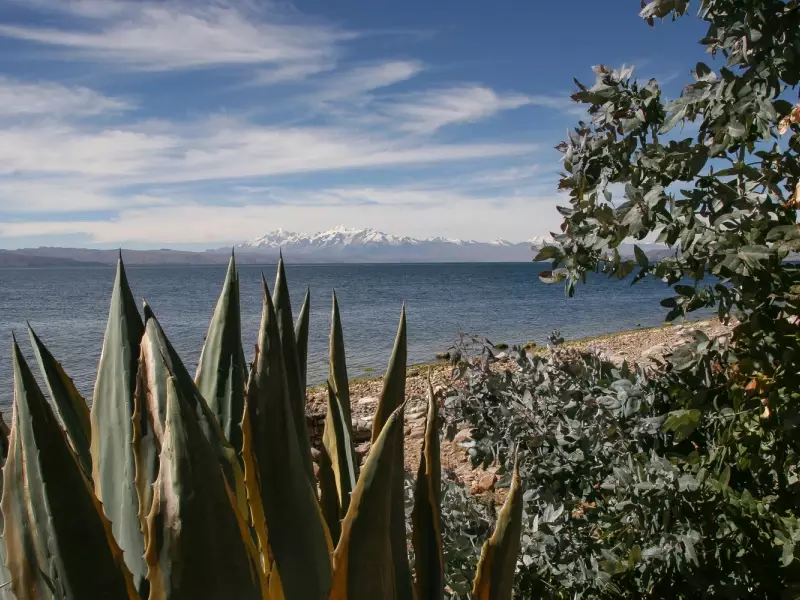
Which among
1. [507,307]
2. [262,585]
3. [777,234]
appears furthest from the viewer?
[507,307]

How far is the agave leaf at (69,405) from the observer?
166 cm

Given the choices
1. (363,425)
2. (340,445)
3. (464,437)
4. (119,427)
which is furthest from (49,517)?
(363,425)

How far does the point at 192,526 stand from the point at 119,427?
60 cm

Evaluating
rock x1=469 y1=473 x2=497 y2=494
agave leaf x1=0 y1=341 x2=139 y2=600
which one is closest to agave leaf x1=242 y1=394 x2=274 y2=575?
agave leaf x1=0 y1=341 x2=139 y2=600

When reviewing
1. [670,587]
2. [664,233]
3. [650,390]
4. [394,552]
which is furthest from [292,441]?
[670,587]

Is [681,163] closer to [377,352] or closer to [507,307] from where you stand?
[377,352]

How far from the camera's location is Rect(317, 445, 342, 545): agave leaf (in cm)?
175

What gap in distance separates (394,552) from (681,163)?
4.67ft

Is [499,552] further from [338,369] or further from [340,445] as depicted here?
[338,369]

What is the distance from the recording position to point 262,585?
1181 millimetres

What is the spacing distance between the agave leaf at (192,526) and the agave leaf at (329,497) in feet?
2.02

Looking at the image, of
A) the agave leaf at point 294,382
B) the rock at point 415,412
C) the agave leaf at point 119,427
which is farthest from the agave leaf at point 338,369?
the rock at point 415,412

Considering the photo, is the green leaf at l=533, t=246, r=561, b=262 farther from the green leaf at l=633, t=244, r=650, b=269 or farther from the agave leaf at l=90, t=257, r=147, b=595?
the agave leaf at l=90, t=257, r=147, b=595

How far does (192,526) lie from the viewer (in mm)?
1083
